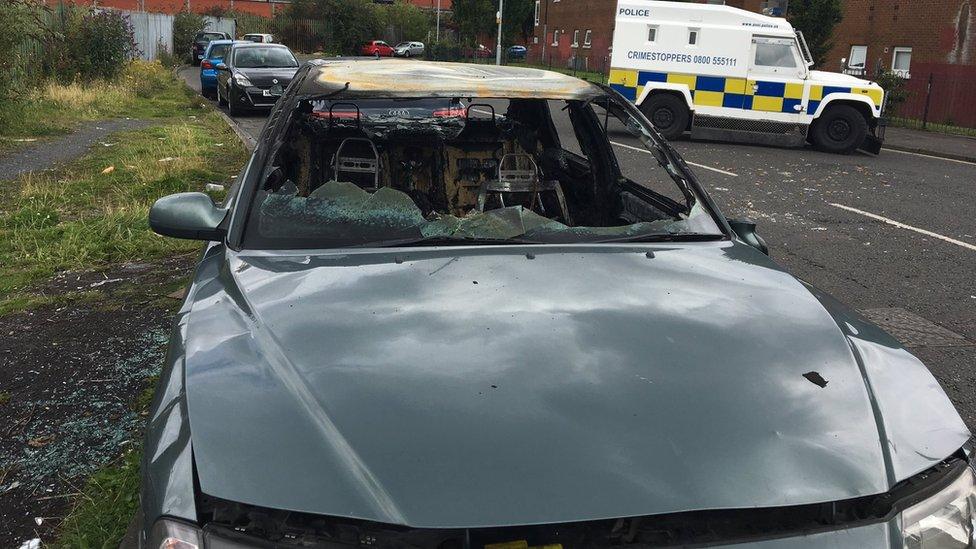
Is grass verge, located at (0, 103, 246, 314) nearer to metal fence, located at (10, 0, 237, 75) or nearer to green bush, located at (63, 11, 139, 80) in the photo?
metal fence, located at (10, 0, 237, 75)

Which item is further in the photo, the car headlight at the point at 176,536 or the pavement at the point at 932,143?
the pavement at the point at 932,143

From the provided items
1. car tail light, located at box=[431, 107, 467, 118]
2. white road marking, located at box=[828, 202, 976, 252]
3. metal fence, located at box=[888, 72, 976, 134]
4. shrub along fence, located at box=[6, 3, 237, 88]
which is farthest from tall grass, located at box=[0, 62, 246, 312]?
metal fence, located at box=[888, 72, 976, 134]

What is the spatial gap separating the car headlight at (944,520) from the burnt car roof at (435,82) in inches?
77.1

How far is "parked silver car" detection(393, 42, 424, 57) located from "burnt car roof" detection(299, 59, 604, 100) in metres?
50.5

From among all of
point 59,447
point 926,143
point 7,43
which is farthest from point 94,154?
point 926,143

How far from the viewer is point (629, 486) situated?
1.49 m

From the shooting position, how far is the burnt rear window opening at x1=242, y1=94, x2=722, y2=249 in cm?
270

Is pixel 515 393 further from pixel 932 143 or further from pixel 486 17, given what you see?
pixel 486 17

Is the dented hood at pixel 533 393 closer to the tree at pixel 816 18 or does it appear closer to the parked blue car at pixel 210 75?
the parked blue car at pixel 210 75

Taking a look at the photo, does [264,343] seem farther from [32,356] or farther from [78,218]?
[78,218]

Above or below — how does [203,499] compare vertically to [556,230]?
below

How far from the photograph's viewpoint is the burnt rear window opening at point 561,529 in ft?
4.69

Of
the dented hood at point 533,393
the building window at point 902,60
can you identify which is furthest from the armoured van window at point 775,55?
the dented hood at point 533,393

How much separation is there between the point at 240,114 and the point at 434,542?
16743 millimetres
